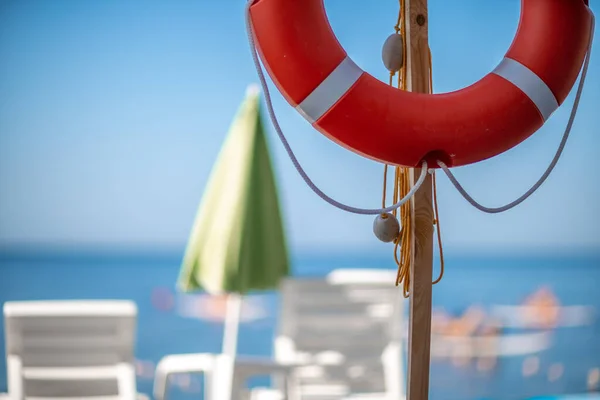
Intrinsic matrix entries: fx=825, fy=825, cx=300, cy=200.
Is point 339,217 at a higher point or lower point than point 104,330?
higher

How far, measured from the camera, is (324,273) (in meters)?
10.8

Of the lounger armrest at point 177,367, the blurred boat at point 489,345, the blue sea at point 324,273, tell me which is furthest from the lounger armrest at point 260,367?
the blurred boat at point 489,345

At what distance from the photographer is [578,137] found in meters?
6.40

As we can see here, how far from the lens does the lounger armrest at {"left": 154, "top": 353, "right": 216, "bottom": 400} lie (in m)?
3.03

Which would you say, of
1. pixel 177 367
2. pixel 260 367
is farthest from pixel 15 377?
pixel 260 367

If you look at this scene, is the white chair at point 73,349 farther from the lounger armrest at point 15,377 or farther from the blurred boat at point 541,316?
the blurred boat at point 541,316

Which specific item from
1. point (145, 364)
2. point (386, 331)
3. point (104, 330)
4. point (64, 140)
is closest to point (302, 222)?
point (145, 364)

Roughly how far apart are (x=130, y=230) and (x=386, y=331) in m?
6.25

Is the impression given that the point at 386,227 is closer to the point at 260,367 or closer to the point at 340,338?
the point at 260,367

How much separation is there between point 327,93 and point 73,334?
152 cm

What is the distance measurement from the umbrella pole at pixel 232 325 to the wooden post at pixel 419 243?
1532mm

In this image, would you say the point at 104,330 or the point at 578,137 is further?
the point at 578,137

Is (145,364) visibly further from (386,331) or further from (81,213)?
(386,331)

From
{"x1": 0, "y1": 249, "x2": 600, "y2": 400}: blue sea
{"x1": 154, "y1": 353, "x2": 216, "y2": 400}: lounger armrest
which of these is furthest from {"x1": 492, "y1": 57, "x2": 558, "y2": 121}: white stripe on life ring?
{"x1": 0, "y1": 249, "x2": 600, "y2": 400}: blue sea
